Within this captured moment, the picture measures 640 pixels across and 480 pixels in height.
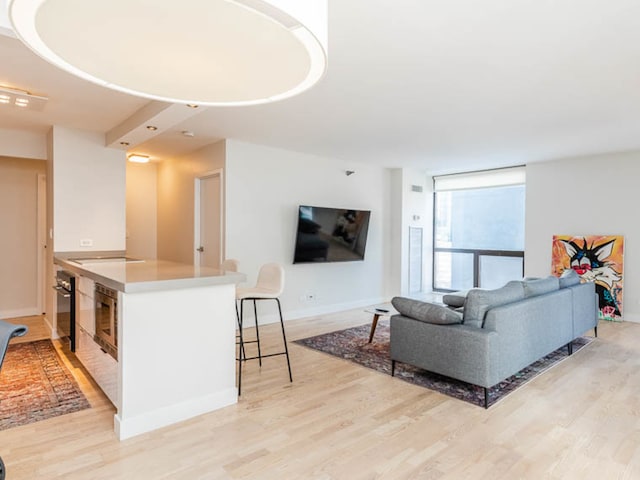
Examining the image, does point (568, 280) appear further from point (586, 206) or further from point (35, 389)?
point (35, 389)

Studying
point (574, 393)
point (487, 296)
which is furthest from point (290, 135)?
point (574, 393)

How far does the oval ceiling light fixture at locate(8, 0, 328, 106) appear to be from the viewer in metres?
0.81

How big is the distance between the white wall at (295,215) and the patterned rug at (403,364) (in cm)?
113

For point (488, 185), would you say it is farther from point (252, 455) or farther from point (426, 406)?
point (252, 455)

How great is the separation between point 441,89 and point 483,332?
1.93 m

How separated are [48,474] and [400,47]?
10.2ft

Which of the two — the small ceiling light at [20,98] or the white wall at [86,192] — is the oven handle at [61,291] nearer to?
the white wall at [86,192]

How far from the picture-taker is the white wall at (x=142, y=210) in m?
6.62

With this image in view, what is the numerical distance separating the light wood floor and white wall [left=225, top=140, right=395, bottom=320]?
2.32m

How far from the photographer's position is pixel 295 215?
223 inches

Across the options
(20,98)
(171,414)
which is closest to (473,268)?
(171,414)

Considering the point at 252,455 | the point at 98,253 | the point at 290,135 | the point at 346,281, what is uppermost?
the point at 290,135

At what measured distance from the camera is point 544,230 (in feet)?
20.5

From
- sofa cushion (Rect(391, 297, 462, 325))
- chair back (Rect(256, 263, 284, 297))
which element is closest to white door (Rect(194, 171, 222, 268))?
chair back (Rect(256, 263, 284, 297))
